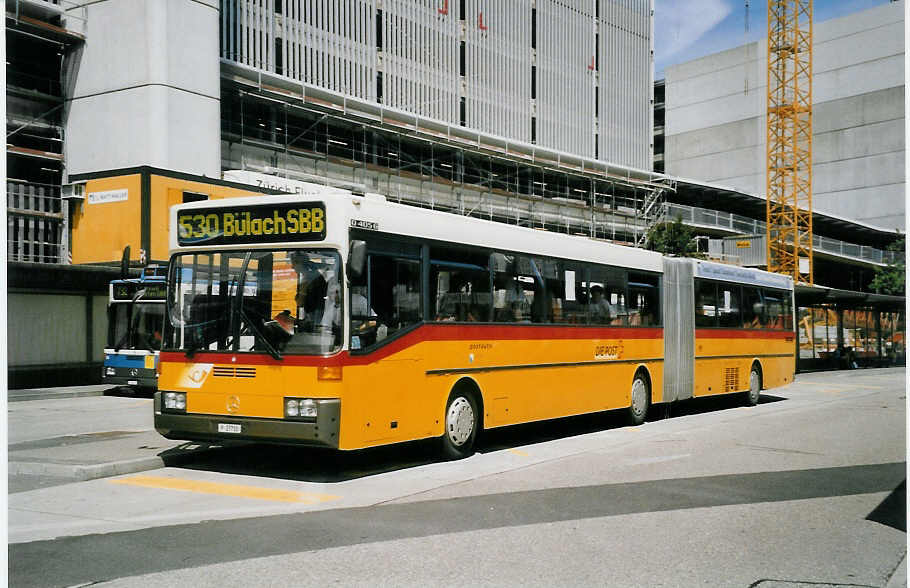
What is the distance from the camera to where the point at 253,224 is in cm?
1027

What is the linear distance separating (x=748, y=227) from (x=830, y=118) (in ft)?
46.9

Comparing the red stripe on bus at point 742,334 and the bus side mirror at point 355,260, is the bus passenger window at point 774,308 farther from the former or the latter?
the bus side mirror at point 355,260

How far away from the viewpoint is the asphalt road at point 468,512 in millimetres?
6383

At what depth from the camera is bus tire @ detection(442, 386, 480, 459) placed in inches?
456

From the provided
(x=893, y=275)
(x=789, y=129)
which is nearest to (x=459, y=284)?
(x=893, y=275)

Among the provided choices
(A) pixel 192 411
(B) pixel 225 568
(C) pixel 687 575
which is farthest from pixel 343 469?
(C) pixel 687 575

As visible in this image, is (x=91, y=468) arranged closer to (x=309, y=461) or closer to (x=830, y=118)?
(x=309, y=461)

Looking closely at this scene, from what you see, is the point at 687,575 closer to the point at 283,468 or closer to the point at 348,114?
the point at 283,468

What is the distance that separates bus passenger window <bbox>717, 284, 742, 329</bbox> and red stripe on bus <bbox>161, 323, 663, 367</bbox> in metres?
4.61

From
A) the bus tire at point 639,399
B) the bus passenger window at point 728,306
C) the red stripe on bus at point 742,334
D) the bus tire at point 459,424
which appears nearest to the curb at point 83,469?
the bus tire at point 459,424

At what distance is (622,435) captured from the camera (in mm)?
14875

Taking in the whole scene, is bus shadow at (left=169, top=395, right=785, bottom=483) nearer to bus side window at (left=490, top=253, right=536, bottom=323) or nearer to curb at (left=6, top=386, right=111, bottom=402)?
bus side window at (left=490, top=253, right=536, bottom=323)

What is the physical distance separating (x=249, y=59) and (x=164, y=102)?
665 cm

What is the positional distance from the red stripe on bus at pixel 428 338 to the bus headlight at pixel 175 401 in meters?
0.37
